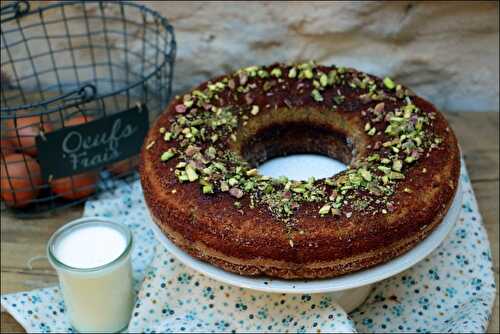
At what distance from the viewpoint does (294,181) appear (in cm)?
106

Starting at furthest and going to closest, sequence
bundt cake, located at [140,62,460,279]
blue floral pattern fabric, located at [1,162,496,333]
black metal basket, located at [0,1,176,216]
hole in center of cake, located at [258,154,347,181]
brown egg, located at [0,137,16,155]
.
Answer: black metal basket, located at [0,1,176,216] < brown egg, located at [0,137,16,155] < hole in center of cake, located at [258,154,347,181] < blue floral pattern fabric, located at [1,162,496,333] < bundt cake, located at [140,62,460,279]

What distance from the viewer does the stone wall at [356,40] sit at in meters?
1.53

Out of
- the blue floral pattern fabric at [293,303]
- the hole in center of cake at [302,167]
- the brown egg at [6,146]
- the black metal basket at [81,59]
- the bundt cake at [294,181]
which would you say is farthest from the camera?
the black metal basket at [81,59]

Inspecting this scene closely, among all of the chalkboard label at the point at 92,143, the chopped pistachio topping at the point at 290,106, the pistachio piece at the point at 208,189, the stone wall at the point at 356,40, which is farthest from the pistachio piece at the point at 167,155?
the stone wall at the point at 356,40

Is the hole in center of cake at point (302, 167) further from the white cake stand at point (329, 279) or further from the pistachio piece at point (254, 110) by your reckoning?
the white cake stand at point (329, 279)

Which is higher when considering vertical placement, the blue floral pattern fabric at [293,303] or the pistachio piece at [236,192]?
the pistachio piece at [236,192]

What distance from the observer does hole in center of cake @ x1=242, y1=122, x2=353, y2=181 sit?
123 cm

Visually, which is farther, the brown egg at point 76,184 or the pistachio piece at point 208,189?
the brown egg at point 76,184

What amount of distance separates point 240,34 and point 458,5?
496 millimetres

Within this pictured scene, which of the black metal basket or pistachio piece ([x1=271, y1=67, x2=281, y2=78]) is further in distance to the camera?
the black metal basket

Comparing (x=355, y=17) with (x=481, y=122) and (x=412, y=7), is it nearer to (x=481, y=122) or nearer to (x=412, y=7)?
(x=412, y=7)

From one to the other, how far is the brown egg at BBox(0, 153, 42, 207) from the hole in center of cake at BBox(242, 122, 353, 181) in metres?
0.44

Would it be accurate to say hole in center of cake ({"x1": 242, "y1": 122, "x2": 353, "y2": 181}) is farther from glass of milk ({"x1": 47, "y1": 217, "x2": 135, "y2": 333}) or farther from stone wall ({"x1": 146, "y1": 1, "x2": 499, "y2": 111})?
stone wall ({"x1": 146, "y1": 1, "x2": 499, "y2": 111})

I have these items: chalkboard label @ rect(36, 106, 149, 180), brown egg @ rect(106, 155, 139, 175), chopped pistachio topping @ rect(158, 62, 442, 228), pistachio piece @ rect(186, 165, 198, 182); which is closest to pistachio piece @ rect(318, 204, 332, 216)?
chopped pistachio topping @ rect(158, 62, 442, 228)
